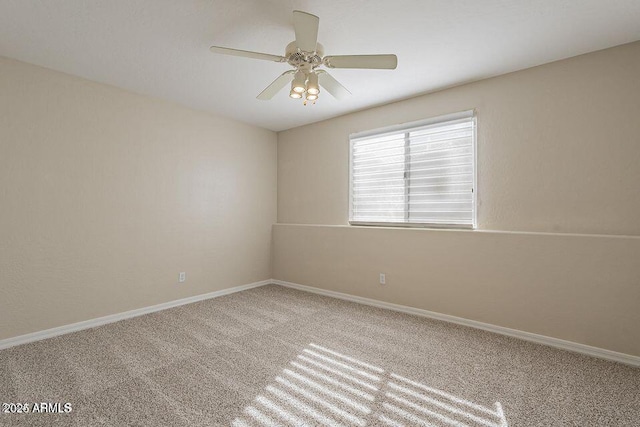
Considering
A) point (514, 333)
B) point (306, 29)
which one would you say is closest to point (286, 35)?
point (306, 29)

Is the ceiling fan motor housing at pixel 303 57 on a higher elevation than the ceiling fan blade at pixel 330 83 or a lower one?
higher

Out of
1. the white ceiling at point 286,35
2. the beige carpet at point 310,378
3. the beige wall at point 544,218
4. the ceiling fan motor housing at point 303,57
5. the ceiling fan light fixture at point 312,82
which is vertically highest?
the white ceiling at point 286,35

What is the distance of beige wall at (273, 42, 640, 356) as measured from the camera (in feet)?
7.77

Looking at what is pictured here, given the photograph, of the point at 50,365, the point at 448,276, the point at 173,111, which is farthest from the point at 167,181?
the point at 448,276

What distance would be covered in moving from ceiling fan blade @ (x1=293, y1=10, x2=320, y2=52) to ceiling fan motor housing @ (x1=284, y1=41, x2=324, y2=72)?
0.32 ft

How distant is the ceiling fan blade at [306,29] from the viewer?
164 centimetres

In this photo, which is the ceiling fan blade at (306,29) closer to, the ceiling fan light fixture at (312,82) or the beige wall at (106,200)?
the ceiling fan light fixture at (312,82)

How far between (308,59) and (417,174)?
77.5 inches

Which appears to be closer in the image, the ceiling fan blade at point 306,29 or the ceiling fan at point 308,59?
the ceiling fan blade at point 306,29

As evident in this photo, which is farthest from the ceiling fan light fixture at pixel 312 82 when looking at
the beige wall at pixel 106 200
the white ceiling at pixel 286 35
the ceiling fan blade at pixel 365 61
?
the beige wall at pixel 106 200

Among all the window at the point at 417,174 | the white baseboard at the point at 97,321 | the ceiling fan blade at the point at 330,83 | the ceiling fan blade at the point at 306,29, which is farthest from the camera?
the window at the point at 417,174

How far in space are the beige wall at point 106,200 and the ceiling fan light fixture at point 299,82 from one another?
2178 mm

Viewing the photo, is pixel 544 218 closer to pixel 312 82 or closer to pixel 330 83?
pixel 330 83

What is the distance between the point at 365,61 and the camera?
201 centimetres
